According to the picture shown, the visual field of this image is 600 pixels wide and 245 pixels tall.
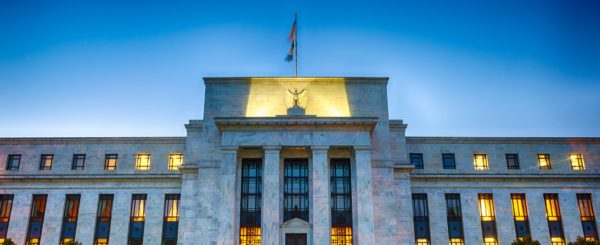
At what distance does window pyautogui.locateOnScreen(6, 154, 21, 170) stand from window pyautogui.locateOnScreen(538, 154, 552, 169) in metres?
49.7

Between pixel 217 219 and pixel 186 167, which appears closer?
pixel 217 219

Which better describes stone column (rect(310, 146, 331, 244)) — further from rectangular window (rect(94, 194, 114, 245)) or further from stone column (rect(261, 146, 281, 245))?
rectangular window (rect(94, 194, 114, 245))

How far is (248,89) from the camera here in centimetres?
4353

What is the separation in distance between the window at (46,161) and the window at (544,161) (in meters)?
46.7

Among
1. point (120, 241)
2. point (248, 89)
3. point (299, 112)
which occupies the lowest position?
point (120, 241)

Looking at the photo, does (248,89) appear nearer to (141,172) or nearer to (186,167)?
(186,167)

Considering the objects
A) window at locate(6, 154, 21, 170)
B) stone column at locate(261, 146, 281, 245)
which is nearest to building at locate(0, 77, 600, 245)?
stone column at locate(261, 146, 281, 245)

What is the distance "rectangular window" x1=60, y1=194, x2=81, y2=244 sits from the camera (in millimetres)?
41719

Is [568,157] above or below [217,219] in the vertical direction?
above

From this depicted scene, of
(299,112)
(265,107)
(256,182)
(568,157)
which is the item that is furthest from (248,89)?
(568,157)

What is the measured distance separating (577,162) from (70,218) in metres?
47.9

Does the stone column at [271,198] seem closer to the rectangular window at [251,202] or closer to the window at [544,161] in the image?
the rectangular window at [251,202]

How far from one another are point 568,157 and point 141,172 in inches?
1607

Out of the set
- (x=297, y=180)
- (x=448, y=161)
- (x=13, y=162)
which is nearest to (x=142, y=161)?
(x=13, y=162)
